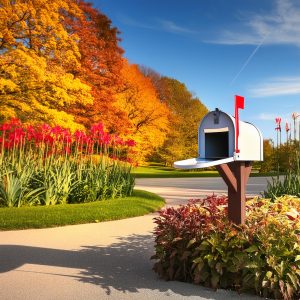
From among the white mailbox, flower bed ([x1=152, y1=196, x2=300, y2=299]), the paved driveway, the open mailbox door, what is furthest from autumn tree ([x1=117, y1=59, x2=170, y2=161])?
the open mailbox door

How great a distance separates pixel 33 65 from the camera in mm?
15188

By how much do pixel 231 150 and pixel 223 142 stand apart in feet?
1.37

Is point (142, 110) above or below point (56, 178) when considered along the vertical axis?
above

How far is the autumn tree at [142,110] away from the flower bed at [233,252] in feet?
85.1

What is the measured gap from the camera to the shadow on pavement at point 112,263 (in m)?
4.02

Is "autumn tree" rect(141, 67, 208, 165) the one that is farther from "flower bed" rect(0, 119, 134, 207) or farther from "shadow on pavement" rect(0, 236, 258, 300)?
"shadow on pavement" rect(0, 236, 258, 300)

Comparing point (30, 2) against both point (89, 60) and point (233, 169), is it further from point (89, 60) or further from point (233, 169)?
point (233, 169)

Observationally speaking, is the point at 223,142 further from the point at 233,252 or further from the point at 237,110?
the point at 233,252

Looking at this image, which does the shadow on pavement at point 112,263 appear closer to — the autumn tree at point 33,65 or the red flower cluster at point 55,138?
the red flower cluster at point 55,138

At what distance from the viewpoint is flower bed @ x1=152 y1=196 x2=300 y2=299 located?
366 centimetres

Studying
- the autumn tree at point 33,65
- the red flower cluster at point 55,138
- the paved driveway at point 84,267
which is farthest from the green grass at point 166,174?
the paved driveway at point 84,267

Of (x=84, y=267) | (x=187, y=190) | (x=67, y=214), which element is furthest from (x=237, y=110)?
(x=187, y=190)

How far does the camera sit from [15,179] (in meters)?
8.81

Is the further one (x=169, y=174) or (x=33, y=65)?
(x=169, y=174)
